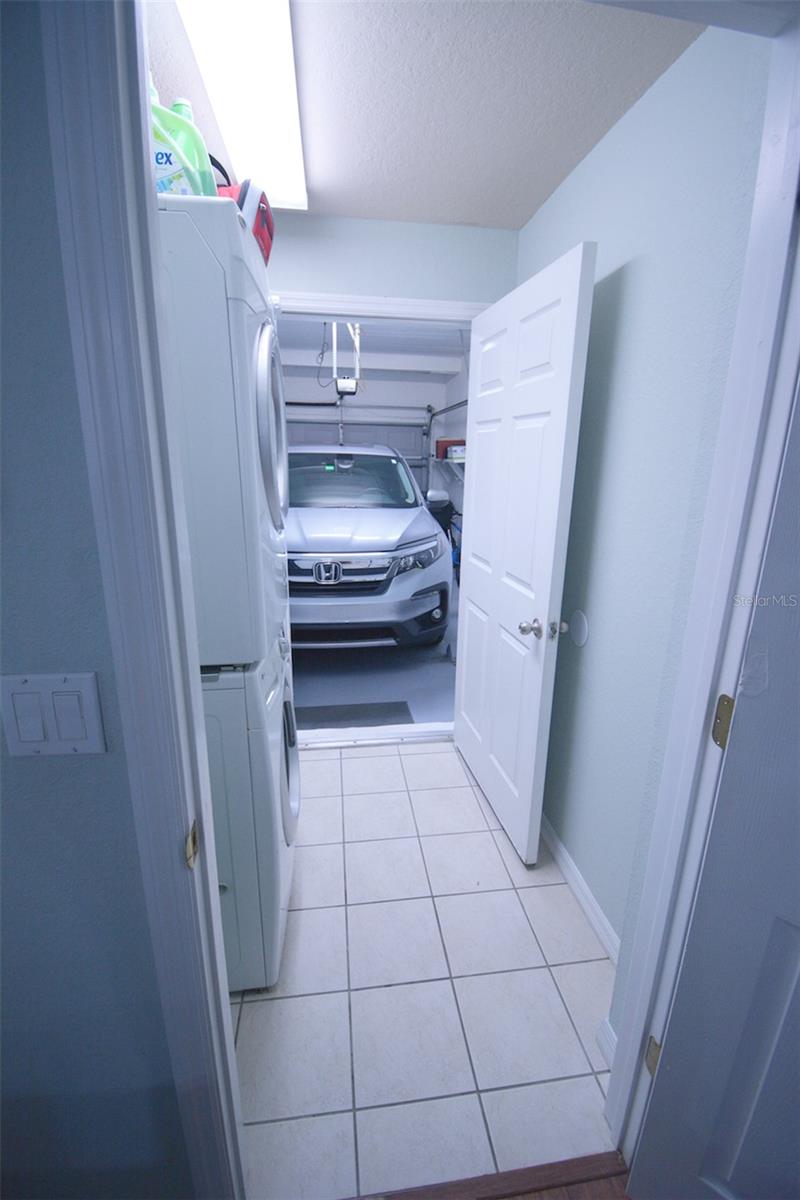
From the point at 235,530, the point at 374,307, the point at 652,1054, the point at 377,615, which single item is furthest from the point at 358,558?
the point at 652,1054

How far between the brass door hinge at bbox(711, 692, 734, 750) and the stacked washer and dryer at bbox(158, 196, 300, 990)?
0.85m

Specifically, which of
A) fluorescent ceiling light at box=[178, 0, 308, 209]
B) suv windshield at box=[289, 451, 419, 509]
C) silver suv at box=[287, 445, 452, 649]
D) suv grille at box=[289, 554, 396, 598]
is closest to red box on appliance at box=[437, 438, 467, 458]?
suv windshield at box=[289, 451, 419, 509]

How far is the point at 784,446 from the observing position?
637mm

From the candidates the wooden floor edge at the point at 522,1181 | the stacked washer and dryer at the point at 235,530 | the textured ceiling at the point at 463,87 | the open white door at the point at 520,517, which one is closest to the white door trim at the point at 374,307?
the open white door at the point at 520,517

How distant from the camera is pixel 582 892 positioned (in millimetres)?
1565

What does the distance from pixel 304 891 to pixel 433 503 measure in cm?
282

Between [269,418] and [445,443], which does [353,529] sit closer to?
[269,418]

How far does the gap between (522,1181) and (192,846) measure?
3.34ft

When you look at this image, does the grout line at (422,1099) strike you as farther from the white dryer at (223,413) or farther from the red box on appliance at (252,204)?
the red box on appliance at (252,204)

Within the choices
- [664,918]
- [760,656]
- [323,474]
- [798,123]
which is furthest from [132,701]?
[323,474]

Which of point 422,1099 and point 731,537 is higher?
point 731,537

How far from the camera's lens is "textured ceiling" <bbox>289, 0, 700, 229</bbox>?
996 millimetres

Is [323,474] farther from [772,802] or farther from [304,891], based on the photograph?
[772,802]

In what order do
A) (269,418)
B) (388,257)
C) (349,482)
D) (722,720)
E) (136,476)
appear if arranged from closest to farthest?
(136,476), (722,720), (269,418), (388,257), (349,482)
